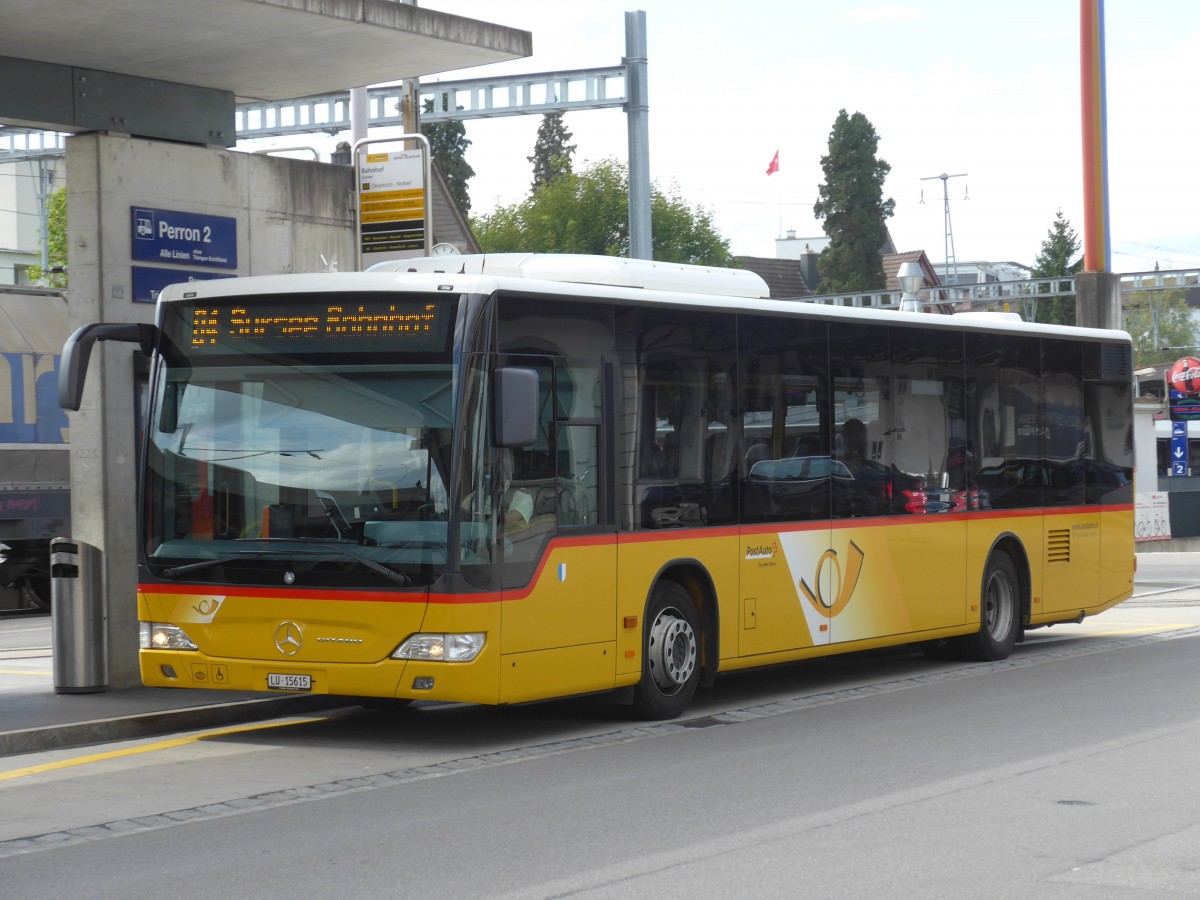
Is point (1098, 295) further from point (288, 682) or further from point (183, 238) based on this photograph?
point (288, 682)

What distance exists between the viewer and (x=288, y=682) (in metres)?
10.2

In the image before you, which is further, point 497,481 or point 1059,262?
point 1059,262

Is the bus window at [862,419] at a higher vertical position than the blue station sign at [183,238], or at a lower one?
lower

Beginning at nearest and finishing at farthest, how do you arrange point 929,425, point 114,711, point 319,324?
point 319,324
point 114,711
point 929,425

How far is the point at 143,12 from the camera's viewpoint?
38.8 ft

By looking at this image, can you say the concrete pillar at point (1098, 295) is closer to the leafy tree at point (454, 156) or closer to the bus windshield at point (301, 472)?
the bus windshield at point (301, 472)

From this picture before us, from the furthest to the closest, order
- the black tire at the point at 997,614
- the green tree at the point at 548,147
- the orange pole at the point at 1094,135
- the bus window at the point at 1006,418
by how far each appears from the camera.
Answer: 1. the green tree at the point at 548,147
2. the orange pole at the point at 1094,135
3. the black tire at the point at 997,614
4. the bus window at the point at 1006,418

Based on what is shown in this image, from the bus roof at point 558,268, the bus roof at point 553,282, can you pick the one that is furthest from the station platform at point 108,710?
the bus roof at point 558,268

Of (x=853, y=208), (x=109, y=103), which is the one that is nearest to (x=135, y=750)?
(x=109, y=103)

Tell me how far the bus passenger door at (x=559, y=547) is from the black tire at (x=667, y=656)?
0.52 m

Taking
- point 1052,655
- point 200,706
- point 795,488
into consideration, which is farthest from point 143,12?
point 1052,655

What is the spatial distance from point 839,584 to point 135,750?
18.1ft

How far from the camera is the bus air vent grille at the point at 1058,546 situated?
16.2 m

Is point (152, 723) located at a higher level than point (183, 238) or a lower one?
lower
